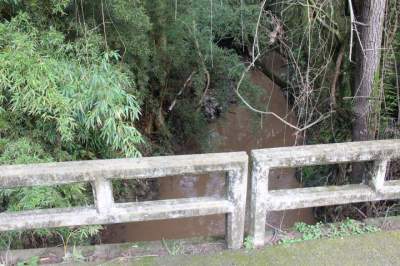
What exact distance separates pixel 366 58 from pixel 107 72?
2456 mm

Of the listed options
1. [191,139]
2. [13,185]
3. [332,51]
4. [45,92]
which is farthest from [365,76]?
[191,139]

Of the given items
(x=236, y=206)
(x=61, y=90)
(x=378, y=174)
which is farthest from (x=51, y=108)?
(x=378, y=174)

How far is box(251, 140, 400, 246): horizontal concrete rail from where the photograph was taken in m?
2.41

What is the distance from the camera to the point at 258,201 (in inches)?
97.4

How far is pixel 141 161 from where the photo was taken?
7.75ft

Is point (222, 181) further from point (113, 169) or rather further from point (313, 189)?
point (113, 169)

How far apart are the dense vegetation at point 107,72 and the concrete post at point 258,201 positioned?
118cm

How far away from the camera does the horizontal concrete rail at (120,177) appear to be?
7.41 feet

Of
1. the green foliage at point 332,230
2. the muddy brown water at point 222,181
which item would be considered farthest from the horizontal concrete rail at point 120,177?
the muddy brown water at point 222,181

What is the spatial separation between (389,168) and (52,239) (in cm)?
350

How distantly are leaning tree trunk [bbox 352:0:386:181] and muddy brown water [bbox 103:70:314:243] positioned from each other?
775 mm

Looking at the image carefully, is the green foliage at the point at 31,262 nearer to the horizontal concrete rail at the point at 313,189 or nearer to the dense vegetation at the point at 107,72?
the dense vegetation at the point at 107,72

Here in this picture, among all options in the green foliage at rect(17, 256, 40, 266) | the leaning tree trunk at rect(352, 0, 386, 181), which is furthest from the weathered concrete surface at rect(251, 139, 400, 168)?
the green foliage at rect(17, 256, 40, 266)

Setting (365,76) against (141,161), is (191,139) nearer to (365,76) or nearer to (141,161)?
(365,76)
